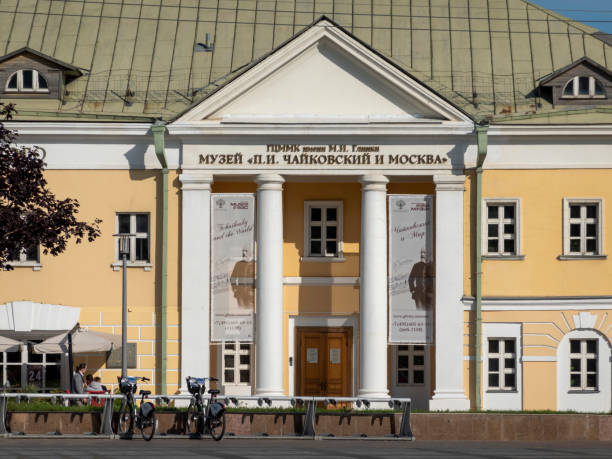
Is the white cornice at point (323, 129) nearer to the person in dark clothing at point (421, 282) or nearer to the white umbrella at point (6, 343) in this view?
the person in dark clothing at point (421, 282)

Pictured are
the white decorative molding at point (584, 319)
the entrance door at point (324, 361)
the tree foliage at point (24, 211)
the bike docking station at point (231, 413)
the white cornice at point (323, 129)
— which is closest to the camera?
the bike docking station at point (231, 413)

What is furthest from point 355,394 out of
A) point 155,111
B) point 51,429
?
point 51,429

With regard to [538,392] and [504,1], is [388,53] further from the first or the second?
[538,392]

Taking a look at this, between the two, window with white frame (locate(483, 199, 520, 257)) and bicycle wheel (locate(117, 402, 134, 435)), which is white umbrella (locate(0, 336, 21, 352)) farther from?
window with white frame (locate(483, 199, 520, 257))

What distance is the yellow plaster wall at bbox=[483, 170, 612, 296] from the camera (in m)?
39.8

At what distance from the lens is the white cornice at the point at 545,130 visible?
129 ft

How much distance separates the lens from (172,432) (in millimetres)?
29969

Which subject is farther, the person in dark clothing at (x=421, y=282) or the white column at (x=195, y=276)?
the person in dark clothing at (x=421, y=282)

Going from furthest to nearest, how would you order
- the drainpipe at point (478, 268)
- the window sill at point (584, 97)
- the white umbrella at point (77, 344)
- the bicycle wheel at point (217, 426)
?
the window sill at point (584, 97) → the drainpipe at point (478, 268) → the white umbrella at point (77, 344) → the bicycle wheel at point (217, 426)

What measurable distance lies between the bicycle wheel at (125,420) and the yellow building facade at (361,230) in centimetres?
899

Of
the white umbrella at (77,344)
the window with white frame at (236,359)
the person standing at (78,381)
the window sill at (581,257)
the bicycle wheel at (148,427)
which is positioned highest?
the window sill at (581,257)

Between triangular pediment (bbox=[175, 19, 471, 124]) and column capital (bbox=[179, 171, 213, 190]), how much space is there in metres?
1.53

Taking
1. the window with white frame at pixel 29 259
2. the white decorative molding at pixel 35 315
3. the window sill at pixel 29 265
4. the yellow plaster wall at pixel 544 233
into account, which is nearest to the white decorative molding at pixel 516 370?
the yellow plaster wall at pixel 544 233

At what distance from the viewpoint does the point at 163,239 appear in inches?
1564
